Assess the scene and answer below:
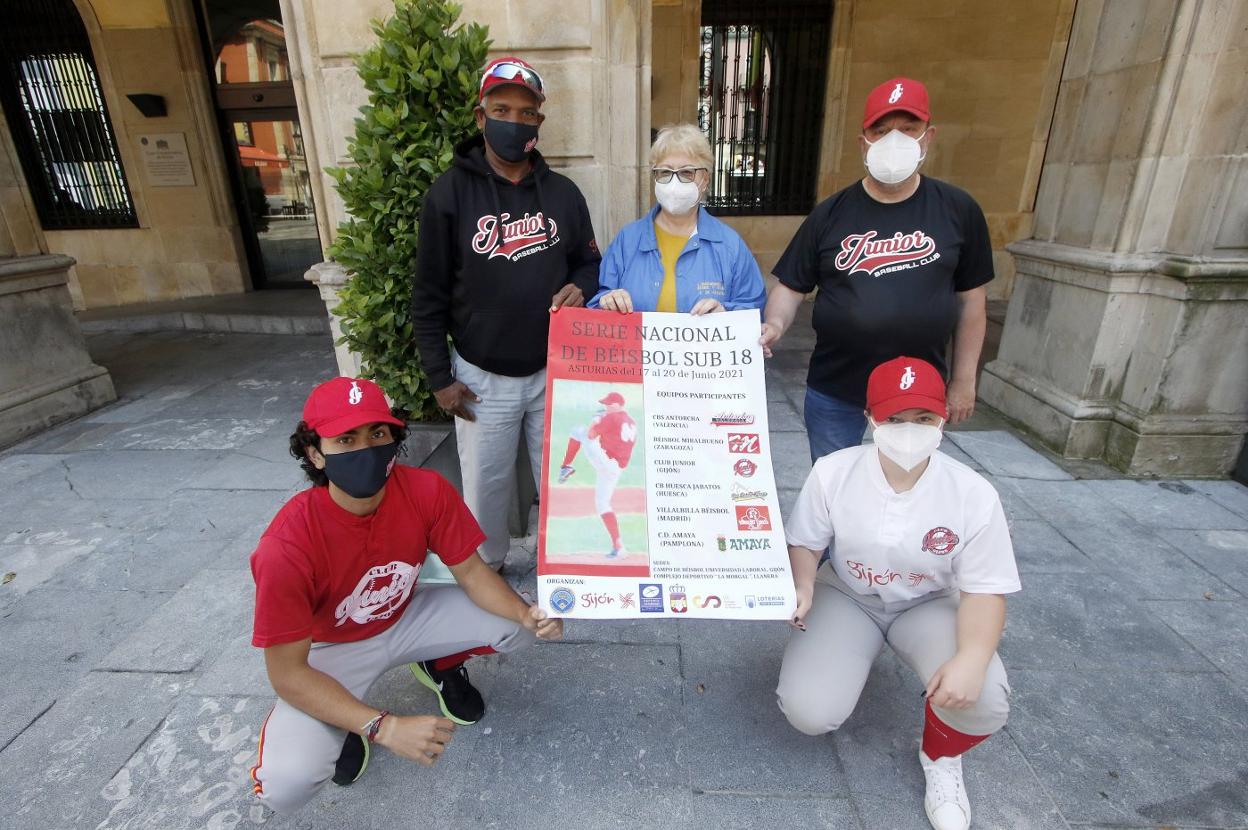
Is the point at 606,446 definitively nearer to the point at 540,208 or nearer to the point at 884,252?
the point at 540,208

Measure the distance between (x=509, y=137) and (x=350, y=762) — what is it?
2.28 m

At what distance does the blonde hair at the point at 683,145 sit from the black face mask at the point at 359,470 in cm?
142

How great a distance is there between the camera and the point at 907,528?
1.97 metres

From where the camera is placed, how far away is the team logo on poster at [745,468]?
2081 millimetres

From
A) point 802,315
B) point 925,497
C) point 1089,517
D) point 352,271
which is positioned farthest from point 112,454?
point 802,315

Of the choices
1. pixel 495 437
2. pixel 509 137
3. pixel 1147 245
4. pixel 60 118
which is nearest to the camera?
pixel 509 137

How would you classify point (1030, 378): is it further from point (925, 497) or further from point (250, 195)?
point (250, 195)

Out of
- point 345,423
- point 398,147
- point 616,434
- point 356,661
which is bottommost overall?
point 356,661

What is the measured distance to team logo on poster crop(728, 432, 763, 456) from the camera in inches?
83.0

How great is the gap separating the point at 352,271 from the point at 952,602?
2994 mm

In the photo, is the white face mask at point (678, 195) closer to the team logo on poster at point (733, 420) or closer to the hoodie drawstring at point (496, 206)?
the hoodie drawstring at point (496, 206)

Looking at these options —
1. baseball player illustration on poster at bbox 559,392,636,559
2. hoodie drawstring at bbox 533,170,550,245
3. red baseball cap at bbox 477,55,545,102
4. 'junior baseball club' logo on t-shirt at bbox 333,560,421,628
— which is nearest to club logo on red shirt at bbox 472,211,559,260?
hoodie drawstring at bbox 533,170,550,245

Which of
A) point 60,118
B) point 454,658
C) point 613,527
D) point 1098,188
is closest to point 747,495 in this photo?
point 613,527

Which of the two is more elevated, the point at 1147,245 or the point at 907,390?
the point at 1147,245
